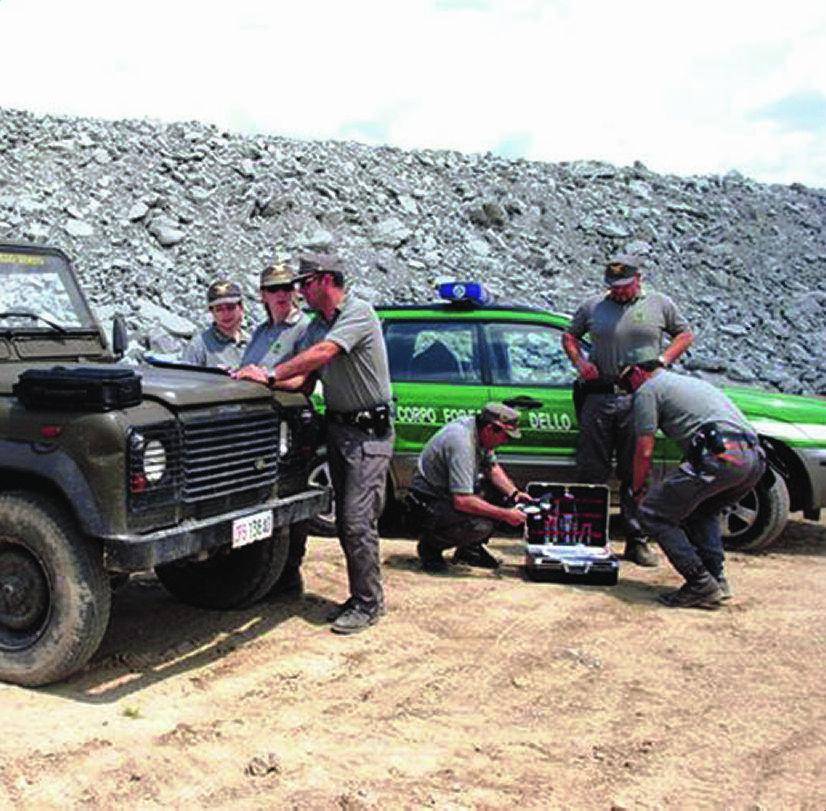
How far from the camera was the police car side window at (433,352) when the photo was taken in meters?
8.02

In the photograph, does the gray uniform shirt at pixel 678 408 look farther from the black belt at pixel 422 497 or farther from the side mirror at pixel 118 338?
the side mirror at pixel 118 338

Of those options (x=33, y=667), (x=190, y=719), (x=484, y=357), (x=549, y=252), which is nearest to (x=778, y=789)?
(x=190, y=719)

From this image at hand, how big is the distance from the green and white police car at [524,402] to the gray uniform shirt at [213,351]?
149cm

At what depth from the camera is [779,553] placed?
7.84 m

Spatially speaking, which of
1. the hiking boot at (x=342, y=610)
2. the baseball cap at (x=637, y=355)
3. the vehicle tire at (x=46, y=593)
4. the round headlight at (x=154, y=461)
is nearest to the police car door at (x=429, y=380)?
the baseball cap at (x=637, y=355)

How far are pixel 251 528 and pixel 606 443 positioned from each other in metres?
3.06

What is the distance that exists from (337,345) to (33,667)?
2106 millimetres

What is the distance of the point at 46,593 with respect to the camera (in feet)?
15.6

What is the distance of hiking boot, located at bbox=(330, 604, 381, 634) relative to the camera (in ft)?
18.9

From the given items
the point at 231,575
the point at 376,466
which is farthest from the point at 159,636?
the point at 376,466

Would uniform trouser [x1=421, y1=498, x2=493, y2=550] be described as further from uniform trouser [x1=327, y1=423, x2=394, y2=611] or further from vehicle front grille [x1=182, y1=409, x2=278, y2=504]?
vehicle front grille [x1=182, y1=409, x2=278, y2=504]

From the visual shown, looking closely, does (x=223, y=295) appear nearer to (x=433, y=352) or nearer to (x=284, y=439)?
(x=284, y=439)

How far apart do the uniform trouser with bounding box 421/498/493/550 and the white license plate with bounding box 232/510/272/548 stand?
6.25 ft

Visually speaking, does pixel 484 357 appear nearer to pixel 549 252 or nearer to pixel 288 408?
pixel 288 408
